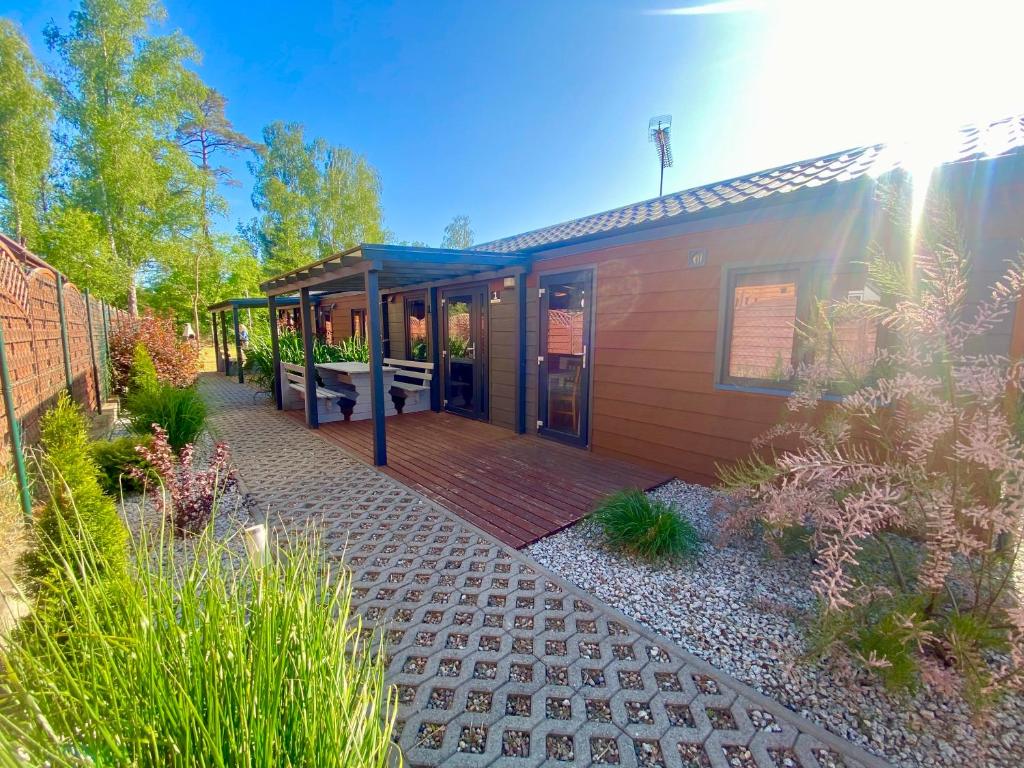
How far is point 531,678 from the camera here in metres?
1.81

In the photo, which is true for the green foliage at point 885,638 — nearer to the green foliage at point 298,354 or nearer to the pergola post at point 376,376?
the pergola post at point 376,376

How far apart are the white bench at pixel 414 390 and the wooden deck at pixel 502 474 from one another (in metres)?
1.13

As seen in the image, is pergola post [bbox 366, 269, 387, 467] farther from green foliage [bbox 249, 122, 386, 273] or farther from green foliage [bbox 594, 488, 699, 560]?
green foliage [bbox 249, 122, 386, 273]

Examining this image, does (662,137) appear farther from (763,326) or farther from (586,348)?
(763,326)

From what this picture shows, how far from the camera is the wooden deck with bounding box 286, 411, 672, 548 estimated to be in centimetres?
337

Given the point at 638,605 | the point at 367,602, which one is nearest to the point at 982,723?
the point at 638,605

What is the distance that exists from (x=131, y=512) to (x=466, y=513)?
2.64 meters

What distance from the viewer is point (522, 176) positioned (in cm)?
1642

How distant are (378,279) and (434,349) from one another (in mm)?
1761

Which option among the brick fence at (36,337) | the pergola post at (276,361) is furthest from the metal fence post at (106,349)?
the pergola post at (276,361)

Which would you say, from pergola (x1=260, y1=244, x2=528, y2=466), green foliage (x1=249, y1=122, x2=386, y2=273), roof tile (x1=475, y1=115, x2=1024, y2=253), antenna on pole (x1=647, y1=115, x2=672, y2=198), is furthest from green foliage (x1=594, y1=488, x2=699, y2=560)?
green foliage (x1=249, y1=122, x2=386, y2=273)

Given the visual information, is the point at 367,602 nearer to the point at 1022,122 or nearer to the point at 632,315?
the point at 632,315

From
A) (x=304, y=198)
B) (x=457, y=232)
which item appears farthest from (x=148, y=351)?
(x=457, y=232)

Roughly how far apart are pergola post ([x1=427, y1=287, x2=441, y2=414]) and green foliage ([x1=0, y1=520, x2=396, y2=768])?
6398 mm
